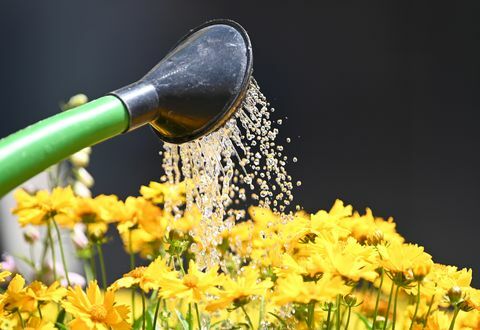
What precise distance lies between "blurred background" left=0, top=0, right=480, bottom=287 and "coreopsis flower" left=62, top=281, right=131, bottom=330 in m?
2.29

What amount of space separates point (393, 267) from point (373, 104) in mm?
2555

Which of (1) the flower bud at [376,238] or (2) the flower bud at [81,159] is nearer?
(1) the flower bud at [376,238]

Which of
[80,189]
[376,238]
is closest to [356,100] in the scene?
[80,189]

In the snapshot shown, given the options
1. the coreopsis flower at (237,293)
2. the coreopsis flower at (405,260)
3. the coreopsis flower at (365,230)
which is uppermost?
the coreopsis flower at (365,230)

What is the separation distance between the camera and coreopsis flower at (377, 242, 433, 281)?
33.9 inches

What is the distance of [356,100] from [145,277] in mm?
2596

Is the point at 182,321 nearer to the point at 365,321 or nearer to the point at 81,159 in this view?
the point at 365,321

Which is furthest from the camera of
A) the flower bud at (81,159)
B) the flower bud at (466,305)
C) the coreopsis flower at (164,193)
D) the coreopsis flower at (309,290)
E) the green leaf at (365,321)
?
the flower bud at (81,159)

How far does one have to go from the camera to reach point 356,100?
3.44 m

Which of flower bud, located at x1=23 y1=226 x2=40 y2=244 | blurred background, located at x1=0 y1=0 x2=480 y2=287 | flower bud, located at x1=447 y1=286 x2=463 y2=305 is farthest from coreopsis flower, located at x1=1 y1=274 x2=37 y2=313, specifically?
blurred background, located at x1=0 y1=0 x2=480 y2=287

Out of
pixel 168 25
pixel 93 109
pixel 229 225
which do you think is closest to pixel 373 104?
pixel 168 25

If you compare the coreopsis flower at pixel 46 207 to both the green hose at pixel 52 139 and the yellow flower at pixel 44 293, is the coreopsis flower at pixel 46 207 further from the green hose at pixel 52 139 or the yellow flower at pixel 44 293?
the green hose at pixel 52 139

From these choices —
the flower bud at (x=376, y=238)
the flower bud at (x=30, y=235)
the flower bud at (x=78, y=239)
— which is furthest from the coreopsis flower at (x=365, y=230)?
the flower bud at (x=30, y=235)

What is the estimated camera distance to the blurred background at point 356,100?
331 centimetres
